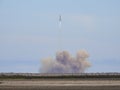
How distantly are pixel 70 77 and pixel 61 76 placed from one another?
2.65 m

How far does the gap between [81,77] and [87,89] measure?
27251 millimetres

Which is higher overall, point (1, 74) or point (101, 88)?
point (101, 88)

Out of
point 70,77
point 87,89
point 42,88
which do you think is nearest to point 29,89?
point 42,88

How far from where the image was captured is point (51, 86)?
259 feet

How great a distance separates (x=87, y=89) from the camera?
249 ft

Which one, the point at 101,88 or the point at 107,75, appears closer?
the point at 101,88

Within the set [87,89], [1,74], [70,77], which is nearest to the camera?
[87,89]

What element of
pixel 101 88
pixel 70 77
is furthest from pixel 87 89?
pixel 70 77

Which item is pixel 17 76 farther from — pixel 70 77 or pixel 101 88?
pixel 101 88

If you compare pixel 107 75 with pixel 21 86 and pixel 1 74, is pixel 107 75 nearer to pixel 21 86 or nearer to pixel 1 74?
pixel 1 74

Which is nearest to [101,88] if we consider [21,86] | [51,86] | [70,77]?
[51,86]

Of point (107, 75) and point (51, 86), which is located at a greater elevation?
point (51, 86)

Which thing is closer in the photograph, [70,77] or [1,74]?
[70,77]

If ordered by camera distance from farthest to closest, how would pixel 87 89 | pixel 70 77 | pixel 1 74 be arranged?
pixel 1 74 < pixel 70 77 < pixel 87 89
